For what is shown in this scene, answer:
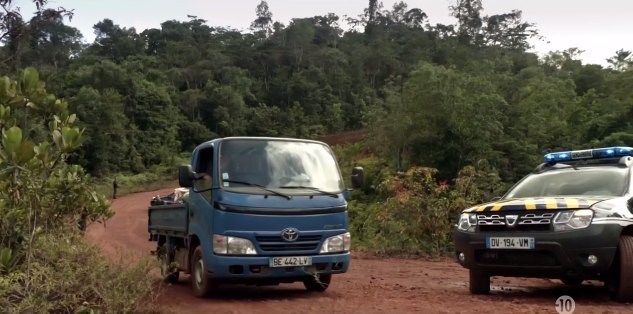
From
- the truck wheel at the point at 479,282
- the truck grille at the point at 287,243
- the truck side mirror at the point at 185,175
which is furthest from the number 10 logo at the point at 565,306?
the truck side mirror at the point at 185,175

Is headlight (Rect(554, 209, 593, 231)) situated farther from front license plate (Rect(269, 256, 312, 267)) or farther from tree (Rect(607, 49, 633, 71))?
tree (Rect(607, 49, 633, 71))

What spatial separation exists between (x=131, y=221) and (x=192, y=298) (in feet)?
64.2

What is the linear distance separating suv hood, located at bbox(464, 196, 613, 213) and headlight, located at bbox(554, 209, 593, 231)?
6cm

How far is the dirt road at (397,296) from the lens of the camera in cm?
661

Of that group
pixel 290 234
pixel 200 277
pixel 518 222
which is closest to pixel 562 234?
pixel 518 222

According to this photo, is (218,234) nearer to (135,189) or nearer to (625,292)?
(625,292)

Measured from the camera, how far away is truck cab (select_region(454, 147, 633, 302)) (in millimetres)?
6438

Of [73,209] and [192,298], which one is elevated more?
[73,209]

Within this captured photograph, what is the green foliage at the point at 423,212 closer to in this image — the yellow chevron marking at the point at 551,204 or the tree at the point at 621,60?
the yellow chevron marking at the point at 551,204

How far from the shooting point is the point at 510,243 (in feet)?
22.3

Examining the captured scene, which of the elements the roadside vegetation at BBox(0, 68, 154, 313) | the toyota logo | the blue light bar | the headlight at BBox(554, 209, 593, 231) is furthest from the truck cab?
the roadside vegetation at BBox(0, 68, 154, 313)

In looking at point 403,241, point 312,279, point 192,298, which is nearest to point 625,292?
point 312,279

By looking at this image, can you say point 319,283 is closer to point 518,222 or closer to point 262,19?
point 518,222

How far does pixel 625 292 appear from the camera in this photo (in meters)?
6.45
